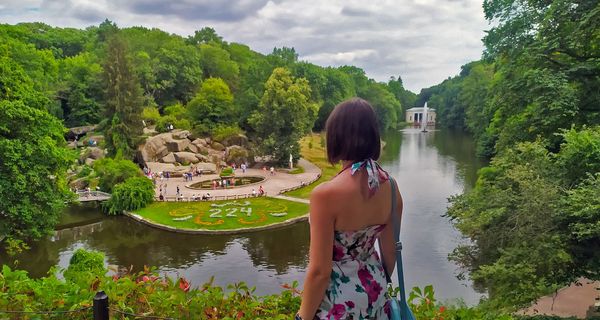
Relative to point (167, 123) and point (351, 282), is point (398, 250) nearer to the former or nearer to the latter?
point (351, 282)

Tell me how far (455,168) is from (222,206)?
2576cm

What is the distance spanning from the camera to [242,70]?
71625 mm

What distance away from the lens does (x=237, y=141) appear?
151 ft

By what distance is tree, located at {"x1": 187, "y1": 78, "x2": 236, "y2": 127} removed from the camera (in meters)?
45.6

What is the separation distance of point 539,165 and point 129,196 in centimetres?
2487

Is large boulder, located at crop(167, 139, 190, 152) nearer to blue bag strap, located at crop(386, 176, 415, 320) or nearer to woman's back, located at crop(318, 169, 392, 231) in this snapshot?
blue bag strap, located at crop(386, 176, 415, 320)

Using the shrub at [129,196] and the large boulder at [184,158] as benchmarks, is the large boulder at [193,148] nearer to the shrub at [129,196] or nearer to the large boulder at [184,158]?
the large boulder at [184,158]

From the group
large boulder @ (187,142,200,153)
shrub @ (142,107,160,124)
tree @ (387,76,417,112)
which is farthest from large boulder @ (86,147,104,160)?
tree @ (387,76,417,112)

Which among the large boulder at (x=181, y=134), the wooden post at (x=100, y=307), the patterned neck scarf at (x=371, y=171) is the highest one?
the patterned neck scarf at (x=371, y=171)

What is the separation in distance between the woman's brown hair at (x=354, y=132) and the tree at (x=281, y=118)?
38.8 meters

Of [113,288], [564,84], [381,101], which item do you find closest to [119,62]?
[564,84]

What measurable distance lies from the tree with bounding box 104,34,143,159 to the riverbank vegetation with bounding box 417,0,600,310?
31404 millimetres

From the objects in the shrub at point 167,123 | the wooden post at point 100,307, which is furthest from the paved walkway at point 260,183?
the wooden post at point 100,307

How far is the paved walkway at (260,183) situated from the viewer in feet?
108
